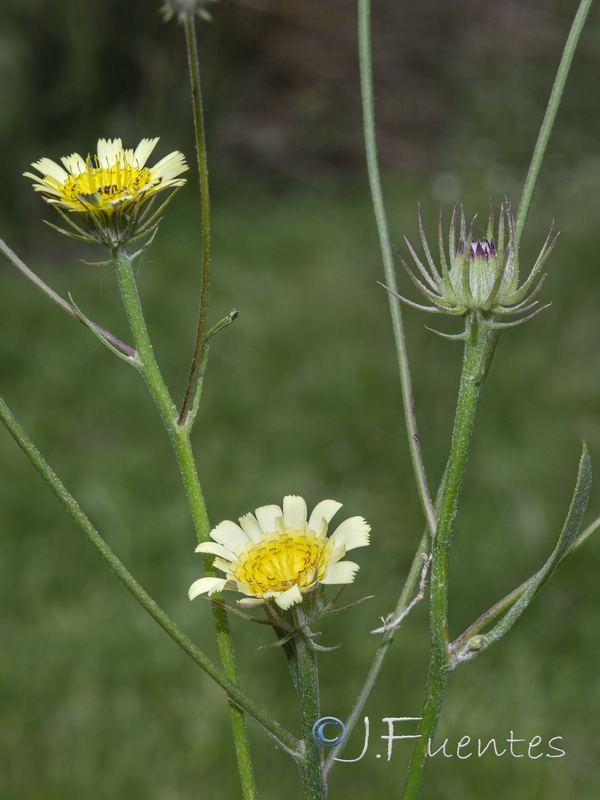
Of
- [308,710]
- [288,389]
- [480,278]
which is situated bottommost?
[308,710]

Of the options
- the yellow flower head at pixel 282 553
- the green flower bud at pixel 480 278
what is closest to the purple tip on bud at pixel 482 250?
the green flower bud at pixel 480 278

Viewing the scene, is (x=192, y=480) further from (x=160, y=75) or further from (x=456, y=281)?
(x=160, y=75)

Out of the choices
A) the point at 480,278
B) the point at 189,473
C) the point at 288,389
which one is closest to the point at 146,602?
the point at 189,473

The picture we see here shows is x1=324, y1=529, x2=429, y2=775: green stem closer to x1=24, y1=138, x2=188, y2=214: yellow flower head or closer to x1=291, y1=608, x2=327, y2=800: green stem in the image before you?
x1=291, y1=608, x2=327, y2=800: green stem

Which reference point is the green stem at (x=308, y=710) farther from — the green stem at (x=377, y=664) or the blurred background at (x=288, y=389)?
the blurred background at (x=288, y=389)

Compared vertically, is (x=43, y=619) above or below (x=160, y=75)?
below

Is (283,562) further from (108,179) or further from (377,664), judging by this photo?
(108,179)

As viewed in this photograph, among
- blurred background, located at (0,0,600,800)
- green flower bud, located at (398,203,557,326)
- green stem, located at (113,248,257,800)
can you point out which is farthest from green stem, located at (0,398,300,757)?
blurred background, located at (0,0,600,800)

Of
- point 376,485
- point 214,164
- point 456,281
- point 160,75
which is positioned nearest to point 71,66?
point 160,75
